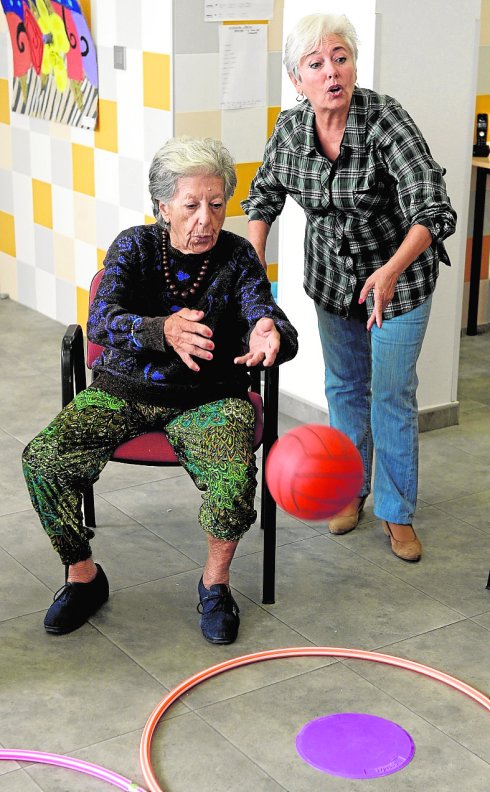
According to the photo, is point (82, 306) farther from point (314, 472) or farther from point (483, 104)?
point (314, 472)

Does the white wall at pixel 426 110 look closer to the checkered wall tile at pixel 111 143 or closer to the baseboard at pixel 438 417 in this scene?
the baseboard at pixel 438 417

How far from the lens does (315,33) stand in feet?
9.17

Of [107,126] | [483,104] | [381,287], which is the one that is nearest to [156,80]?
[107,126]

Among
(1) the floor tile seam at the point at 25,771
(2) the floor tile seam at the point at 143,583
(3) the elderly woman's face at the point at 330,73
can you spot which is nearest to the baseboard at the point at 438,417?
(2) the floor tile seam at the point at 143,583

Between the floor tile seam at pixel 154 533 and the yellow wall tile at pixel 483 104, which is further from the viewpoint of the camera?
the yellow wall tile at pixel 483 104

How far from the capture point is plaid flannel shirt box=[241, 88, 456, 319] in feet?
9.39

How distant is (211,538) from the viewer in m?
2.79

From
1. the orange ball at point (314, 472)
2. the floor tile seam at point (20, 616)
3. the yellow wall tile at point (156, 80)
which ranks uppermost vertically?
the yellow wall tile at point (156, 80)

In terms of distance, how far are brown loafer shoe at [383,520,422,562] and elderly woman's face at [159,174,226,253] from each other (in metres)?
1.05

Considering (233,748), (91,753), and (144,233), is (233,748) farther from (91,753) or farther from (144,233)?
(144,233)

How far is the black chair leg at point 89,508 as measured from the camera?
3.35 m

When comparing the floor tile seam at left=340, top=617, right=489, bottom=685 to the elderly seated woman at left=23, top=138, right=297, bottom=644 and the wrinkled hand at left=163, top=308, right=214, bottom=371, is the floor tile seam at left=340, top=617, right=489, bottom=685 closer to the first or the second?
the elderly seated woman at left=23, top=138, right=297, bottom=644

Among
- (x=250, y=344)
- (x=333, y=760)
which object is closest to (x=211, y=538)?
(x=250, y=344)

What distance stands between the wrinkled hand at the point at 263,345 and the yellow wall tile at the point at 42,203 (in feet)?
10.0
